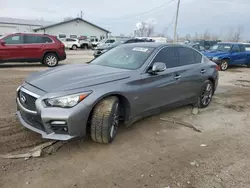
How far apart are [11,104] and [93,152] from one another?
9.26 feet

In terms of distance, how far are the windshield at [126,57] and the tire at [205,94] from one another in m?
1.92

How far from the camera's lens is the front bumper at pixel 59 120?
9.36ft

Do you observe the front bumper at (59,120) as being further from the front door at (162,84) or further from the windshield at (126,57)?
the windshield at (126,57)

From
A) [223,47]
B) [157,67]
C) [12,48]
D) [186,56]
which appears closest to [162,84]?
[157,67]

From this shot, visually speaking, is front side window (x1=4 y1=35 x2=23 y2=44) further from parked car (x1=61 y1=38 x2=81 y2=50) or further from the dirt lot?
parked car (x1=61 y1=38 x2=81 y2=50)

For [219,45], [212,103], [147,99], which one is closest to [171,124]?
[147,99]

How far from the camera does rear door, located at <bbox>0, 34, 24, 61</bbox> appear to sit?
10417 millimetres

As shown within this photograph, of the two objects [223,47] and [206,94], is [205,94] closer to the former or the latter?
[206,94]

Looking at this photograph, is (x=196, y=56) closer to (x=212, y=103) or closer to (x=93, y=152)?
(x=212, y=103)

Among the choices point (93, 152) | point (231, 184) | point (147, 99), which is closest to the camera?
point (231, 184)

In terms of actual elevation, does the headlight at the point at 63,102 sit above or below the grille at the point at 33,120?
above

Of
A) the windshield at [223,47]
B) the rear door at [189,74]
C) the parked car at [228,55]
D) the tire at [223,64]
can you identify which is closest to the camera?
the rear door at [189,74]

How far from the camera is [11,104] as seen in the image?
16.5 ft

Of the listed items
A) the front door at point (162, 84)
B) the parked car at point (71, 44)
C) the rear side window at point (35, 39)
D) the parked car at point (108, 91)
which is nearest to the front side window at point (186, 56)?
the parked car at point (108, 91)
